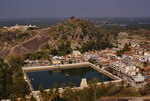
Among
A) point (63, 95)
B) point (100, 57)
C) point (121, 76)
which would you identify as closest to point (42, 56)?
point (100, 57)

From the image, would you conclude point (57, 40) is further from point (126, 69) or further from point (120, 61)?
point (126, 69)

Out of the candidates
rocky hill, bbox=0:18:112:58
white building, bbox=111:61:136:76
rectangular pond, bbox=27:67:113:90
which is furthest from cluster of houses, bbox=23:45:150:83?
rocky hill, bbox=0:18:112:58

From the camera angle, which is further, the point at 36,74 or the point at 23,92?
the point at 36,74

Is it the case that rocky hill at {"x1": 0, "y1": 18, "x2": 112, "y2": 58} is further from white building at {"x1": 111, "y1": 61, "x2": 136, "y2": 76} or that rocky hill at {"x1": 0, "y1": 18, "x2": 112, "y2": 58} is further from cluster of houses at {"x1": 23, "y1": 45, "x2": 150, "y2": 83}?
white building at {"x1": 111, "y1": 61, "x2": 136, "y2": 76}

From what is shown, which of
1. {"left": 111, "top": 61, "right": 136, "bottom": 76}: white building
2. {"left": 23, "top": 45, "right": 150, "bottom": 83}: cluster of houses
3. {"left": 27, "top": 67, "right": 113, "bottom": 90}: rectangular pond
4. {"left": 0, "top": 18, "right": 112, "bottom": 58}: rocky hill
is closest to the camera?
{"left": 27, "top": 67, "right": 113, "bottom": 90}: rectangular pond

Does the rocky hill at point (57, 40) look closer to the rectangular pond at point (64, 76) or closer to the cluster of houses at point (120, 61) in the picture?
the cluster of houses at point (120, 61)

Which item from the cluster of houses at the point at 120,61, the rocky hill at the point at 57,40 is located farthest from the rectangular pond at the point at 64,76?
the rocky hill at the point at 57,40

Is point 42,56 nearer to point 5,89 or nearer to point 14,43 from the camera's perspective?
point 14,43
